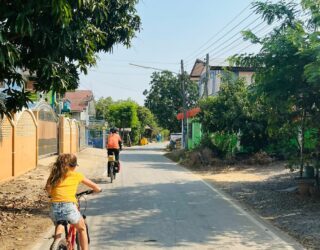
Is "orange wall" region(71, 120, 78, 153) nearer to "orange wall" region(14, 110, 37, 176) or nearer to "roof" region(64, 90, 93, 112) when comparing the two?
"orange wall" region(14, 110, 37, 176)

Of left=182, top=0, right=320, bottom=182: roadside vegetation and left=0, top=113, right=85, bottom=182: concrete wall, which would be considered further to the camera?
left=0, top=113, right=85, bottom=182: concrete wall

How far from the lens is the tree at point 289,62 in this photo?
10.9 metres

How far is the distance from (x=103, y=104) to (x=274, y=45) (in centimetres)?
9055

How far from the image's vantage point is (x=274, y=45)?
11.5 metres

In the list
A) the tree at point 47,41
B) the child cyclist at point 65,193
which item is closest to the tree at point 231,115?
the tree at point 47,41

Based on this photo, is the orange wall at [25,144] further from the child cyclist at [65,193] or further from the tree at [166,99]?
the tree at [166,99]

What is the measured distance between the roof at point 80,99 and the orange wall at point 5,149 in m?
46.7

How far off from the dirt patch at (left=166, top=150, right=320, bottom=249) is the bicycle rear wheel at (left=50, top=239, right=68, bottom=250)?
4.08 meters

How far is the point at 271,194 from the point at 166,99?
47895 millimetres

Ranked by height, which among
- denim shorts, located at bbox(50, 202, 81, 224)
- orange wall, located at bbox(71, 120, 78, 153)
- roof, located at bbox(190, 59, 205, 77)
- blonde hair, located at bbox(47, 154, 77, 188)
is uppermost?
roof, located at bbox(190, 59, 205, 77)

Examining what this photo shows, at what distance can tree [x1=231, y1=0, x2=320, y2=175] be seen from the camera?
10.9 meters

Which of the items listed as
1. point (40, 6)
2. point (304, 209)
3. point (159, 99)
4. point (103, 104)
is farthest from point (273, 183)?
point (103, 104)

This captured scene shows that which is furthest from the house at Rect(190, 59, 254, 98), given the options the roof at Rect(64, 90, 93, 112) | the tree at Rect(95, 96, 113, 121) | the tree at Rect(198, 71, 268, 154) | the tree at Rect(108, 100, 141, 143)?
the tree at Rect(95, 96, 113, 121)

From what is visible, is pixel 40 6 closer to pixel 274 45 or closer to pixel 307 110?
pixel 274 45
